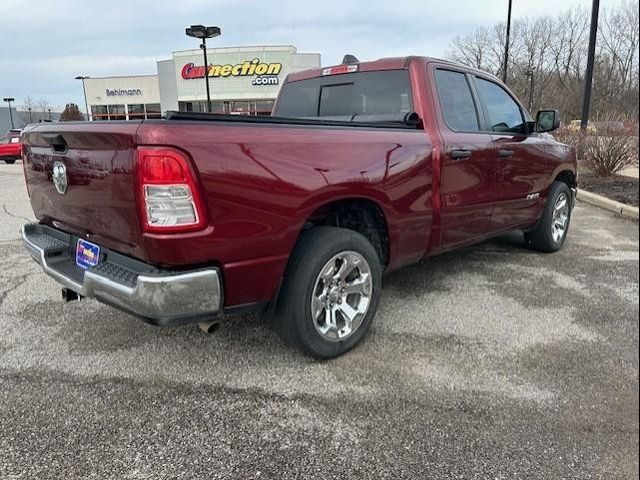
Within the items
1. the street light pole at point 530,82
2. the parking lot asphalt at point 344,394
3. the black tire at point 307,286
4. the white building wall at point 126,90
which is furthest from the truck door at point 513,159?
the white building wall at point 126,90

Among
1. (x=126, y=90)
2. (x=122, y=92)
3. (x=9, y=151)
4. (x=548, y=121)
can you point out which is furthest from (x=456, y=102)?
(x=126, y=90)

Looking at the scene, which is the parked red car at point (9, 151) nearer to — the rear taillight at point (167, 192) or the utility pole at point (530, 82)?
the utility pole at point (530, 82)

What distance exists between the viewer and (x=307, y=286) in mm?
2771

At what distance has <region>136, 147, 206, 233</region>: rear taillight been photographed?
2.20 m

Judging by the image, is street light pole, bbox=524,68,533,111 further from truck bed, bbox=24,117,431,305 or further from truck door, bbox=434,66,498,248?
truck bed, bbox=24,117,431,305

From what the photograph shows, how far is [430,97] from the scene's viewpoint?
12.0ft

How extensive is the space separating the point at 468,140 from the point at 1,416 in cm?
342

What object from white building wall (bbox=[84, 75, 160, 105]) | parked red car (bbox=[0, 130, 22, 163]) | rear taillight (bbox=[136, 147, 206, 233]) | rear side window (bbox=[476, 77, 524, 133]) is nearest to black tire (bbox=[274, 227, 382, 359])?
rear taillight (bbox=[136, 147, 206, 233])

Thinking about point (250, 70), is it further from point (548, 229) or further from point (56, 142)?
point (56, 142)

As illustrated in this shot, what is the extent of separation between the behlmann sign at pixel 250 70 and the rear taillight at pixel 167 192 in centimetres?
4349

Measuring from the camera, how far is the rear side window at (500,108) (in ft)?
14.2

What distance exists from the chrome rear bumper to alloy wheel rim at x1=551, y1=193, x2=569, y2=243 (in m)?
4.08

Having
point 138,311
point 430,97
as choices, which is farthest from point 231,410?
point 430,97

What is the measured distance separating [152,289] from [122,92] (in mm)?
53718
